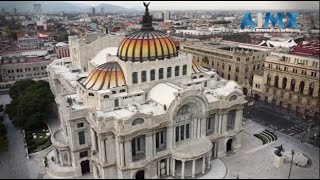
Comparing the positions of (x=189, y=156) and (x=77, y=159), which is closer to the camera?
(x=189, y=156)

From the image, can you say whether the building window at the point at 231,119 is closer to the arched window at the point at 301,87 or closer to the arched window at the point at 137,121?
the arched window at the point at 137,121

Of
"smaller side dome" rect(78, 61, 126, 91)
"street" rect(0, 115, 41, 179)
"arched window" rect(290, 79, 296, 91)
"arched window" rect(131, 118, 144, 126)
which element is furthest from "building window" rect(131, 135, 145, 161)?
"arched window" rect(290, 79, 296, 91)

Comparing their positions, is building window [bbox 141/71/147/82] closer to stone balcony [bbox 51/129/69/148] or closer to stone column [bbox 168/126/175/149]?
stone column [bbox 168/126/175/149]

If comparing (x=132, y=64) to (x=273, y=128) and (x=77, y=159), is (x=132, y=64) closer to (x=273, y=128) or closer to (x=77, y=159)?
(x=77, y=159)

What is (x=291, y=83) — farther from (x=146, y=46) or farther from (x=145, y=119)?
(x=145, y=119)

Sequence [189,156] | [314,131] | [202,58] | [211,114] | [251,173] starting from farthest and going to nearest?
[202,58], [314,131], [211,114], [251,173], [189,156]

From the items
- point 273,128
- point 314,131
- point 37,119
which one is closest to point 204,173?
point 273,128
